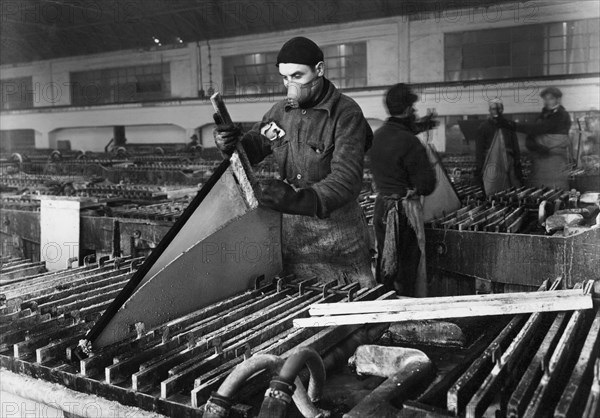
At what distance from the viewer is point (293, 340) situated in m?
1.76

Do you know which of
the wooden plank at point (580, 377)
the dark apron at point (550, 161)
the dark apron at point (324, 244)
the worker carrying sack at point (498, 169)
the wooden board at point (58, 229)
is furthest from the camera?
the dark apron at point (550, 161)

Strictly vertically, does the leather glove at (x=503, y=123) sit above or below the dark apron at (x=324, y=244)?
above

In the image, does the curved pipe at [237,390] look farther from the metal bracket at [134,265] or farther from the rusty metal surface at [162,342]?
the metal bracket at [134,265]

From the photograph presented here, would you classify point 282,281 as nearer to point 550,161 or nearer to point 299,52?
point 299,52

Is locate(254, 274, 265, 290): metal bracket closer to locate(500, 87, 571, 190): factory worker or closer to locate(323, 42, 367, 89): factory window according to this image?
locate(500, 87, 571, 190): factory worker

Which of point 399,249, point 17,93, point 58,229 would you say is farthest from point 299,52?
point 17,93

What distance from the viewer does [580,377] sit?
140cm

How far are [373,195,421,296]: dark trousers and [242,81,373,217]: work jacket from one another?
1413mm

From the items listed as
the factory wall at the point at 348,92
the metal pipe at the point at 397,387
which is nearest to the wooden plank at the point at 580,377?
the metal pipe at the point at 397,387

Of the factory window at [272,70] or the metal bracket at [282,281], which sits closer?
the metal bracket at [282,281]

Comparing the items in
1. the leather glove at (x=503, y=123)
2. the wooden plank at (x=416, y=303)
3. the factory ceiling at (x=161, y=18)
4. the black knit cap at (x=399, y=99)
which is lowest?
the wooden plank at (x=416, y=303)

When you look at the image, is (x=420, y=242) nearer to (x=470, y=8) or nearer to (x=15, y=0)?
(x=470, y=8)

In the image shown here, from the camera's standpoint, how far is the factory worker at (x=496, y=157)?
5.77m

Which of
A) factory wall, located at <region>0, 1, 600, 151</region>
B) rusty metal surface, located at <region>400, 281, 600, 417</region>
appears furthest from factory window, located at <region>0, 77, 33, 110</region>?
rusty metal surface, located at <region>400, 281, 600, 417</region>
